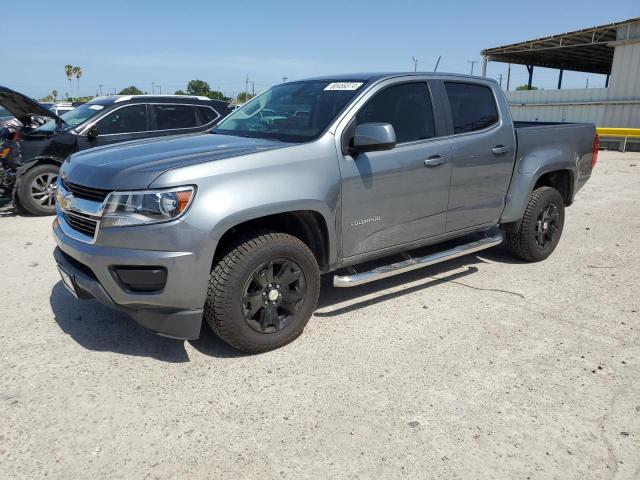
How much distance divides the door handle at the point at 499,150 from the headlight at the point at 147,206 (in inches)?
116

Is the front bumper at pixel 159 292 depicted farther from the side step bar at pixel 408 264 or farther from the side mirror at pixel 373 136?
the side mirror at pixel 373 136

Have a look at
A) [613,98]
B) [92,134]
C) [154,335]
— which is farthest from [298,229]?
[613,98]

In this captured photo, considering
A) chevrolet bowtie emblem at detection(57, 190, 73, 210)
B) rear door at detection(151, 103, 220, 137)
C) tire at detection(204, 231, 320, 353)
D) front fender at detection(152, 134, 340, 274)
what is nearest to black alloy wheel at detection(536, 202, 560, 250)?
front fender at detection(152, 134, 340, 274)

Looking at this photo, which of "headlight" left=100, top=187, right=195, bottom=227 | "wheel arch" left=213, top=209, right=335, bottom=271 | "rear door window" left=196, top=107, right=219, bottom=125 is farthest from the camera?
"rear door window" left=196, top=107, right=219, bottom=125

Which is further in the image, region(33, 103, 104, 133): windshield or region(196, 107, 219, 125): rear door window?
region(196, 107, 219, 125): rear door window

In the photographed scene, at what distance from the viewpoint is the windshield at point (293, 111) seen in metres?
3.82

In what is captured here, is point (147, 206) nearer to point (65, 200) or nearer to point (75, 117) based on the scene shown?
point (65, 200)

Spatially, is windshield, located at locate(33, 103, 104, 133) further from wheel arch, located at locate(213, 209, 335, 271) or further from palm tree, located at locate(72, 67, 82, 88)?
palm tree, located at locate(72, 67, 82, 88)

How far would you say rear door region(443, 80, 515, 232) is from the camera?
14.6 feet

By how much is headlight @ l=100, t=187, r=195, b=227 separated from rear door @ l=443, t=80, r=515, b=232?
240 cm

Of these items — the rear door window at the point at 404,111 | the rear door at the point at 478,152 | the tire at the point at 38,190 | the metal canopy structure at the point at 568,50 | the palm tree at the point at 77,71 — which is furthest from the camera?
the palm tree at the point at 77,71

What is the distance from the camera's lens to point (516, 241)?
212 inches

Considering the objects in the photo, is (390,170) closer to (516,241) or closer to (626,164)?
(516,241)

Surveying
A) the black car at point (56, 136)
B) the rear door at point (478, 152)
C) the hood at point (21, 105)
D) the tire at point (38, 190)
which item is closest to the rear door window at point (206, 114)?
the black car at point (56, 136)
